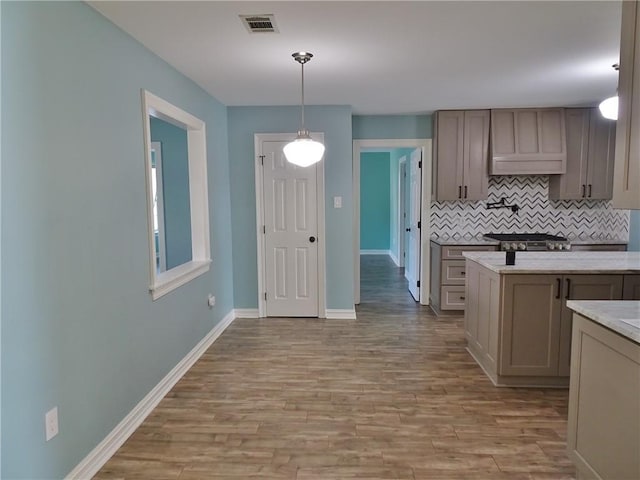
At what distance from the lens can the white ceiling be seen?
226cm

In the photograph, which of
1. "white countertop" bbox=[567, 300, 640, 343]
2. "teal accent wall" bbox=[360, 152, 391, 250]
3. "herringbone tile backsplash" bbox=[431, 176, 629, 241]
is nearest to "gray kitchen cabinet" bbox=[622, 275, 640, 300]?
"white countertop" bbox=[567, 300, 640, 343]

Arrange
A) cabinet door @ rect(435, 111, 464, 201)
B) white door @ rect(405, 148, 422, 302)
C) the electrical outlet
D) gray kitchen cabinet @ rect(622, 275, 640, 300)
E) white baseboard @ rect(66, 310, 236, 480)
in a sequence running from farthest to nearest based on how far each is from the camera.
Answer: white door @ rect(405, 148, 422, 302) < cabinet door @ rect(435, 111, 464, 201) < gray kitchen cabinet @ rect(622, 275, 640, 300) < white baseboard @ rect(66, 310, 236, 480) < the electrical outlet

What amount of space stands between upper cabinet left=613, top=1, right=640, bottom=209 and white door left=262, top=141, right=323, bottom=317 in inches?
127

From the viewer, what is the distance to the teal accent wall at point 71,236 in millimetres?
1669

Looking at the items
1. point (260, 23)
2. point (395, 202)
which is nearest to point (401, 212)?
point (395, 202)

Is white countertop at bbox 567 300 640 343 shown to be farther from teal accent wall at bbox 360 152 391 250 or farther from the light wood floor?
teal accent wall at bbox 360 152 391 250

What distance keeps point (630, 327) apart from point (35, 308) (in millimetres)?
2442

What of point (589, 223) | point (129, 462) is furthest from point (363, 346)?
point (589, 223)

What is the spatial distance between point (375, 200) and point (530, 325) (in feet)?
22.7

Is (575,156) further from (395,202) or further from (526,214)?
(395,202)

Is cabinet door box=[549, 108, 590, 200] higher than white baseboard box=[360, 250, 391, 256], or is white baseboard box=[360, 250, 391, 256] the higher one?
cabinet door box=[549, 108, 590, 200]

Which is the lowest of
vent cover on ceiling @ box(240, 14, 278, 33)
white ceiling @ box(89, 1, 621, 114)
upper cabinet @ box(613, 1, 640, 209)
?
upper cabinet @ box(613, 1, 640, 209)

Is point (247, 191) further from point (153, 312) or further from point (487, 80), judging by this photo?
point (487, 80)

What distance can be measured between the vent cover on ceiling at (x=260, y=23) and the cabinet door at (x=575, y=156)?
3937mm
